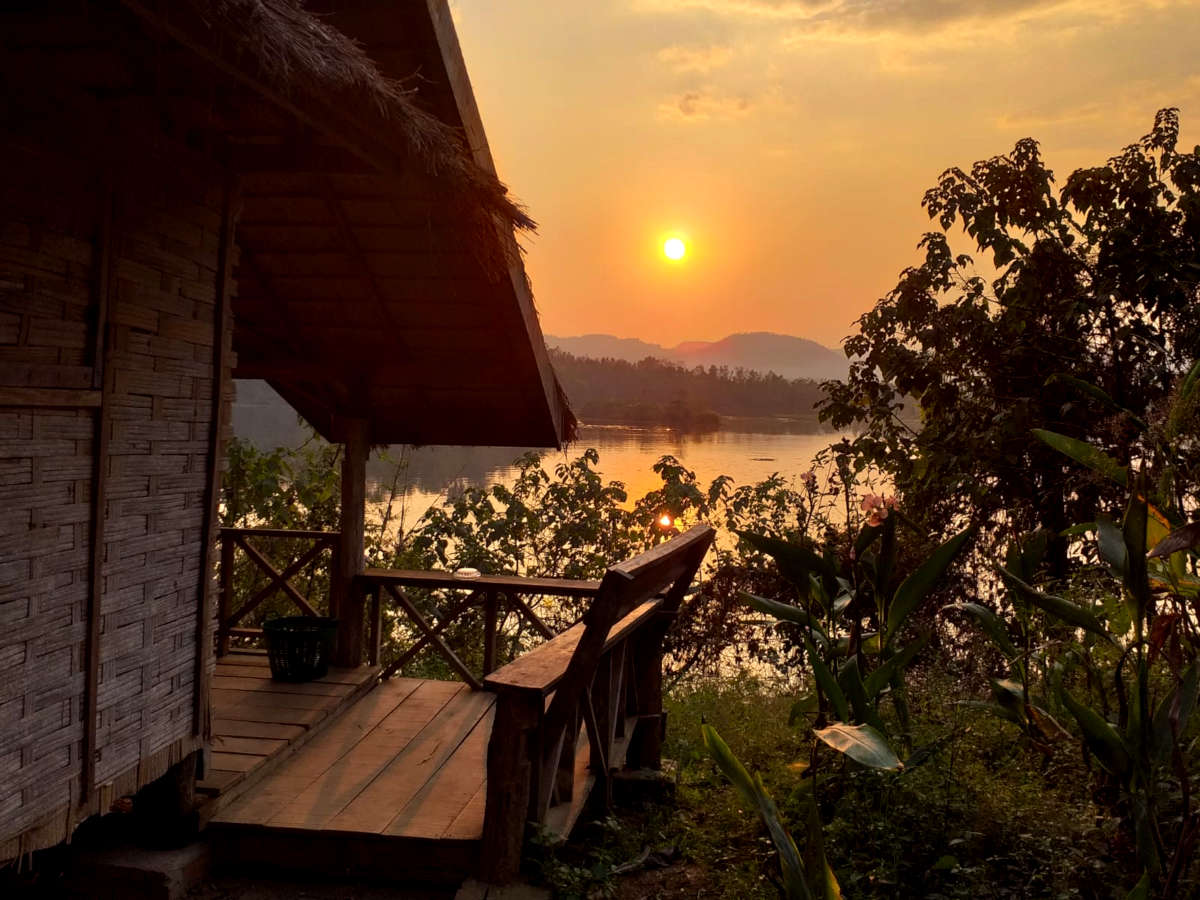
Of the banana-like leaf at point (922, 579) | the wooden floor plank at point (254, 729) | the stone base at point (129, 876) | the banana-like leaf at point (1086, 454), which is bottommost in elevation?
the stone base at point (129, 876)

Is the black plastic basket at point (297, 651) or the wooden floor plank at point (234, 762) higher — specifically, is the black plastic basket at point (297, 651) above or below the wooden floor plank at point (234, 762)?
above

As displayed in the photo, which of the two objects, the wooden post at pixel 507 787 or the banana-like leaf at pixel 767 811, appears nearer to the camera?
the banana-like leaf at pixel 767 811

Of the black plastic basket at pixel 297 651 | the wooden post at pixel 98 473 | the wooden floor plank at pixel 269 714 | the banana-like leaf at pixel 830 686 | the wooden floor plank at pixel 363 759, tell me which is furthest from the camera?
the black plastic basket at pixel 297 651

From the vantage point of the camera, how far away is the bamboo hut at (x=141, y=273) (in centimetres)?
274

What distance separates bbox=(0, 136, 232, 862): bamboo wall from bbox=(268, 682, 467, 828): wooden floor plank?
20.0 inches

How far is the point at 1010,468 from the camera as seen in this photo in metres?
7.20

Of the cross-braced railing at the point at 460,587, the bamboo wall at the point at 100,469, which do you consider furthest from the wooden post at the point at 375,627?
the bamboo wall at the point at 100,469

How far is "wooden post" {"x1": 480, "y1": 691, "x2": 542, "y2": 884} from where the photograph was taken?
10.7 feet

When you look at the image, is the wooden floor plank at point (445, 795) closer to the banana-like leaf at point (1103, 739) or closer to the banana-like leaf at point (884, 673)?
the banana-like leaf at point (884, 673)

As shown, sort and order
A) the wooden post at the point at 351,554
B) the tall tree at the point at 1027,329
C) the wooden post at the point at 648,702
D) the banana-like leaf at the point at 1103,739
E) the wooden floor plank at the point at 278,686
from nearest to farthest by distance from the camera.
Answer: the banana-like leaf at the point at 1103,739 → the wooden post at the point at 648,702 → the wooden floor plank at the point at 278,686 → the wooden post at the point at 351,554 → the tall tree at the point at 1027,329

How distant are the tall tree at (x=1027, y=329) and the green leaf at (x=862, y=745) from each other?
4.48 metres

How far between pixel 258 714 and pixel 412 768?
946mm

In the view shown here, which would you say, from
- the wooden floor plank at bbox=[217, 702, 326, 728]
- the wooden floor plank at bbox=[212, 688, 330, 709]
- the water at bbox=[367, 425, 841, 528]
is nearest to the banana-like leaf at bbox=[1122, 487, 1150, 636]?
the wooden floor plank at bbox=[217, 702, 326, 728]

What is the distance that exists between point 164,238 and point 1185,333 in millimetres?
6345
